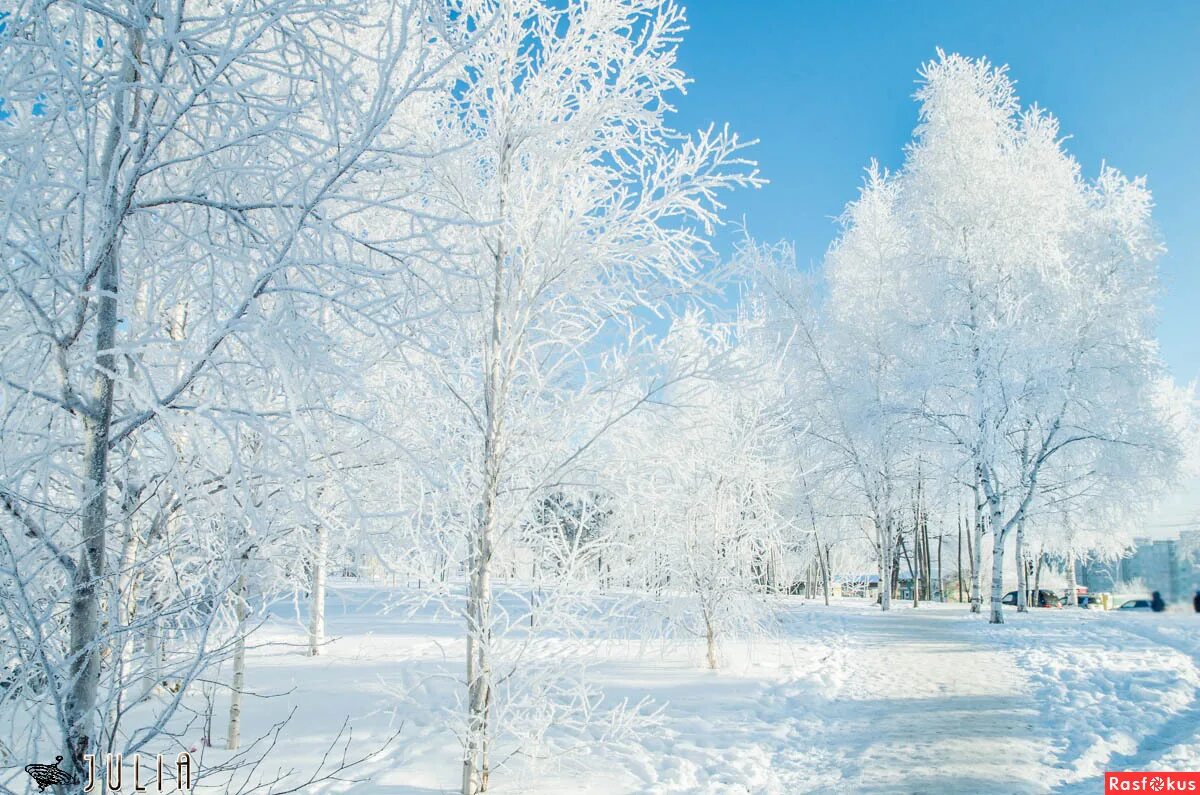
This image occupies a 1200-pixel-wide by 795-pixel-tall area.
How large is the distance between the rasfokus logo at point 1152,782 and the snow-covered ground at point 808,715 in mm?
107

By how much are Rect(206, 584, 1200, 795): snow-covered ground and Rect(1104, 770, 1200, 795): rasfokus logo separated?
0.35 feet

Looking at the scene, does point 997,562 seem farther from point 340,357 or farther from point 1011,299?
point 340,357

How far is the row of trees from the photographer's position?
2227mm

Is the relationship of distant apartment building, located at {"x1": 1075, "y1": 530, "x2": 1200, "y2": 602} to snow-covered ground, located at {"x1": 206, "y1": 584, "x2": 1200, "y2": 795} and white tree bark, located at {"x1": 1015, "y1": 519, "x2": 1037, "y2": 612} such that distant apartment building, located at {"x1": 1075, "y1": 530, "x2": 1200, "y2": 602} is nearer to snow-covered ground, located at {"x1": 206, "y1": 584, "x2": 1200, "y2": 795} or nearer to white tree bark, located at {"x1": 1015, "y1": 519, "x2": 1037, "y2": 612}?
snow-covered ground, located at {"x1": 206, "y1": 584, "x2": 1200, "y2": 795}

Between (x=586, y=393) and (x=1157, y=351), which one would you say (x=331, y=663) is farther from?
(x=1157, y=351)

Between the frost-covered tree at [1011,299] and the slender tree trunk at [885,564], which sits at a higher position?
the frost-covered tree at [1011,299]

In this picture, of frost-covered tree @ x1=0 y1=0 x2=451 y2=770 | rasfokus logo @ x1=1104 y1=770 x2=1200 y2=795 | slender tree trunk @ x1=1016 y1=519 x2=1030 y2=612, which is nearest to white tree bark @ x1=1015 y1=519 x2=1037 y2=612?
slender tree trunk @ x1=1016 y1=519 x2=1030 y2=612

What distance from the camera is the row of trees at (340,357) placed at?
A: 7.30ft

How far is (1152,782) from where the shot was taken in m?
4.80

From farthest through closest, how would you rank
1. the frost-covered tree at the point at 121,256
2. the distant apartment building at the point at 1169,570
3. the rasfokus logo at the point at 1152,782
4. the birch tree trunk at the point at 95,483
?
the distant apartment building at the point at 1169,570
the rasfokus logo at the point at 1152,782
the birch tree trunk at the point at 95,483
the frost-covered tree at the point at 121,256

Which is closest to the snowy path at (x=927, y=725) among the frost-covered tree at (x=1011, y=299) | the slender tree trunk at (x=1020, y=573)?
the frost-covered tree at (x=1011, y=299)

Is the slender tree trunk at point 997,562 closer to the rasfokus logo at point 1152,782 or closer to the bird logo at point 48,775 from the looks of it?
the rasfokus logo at point 1152,782

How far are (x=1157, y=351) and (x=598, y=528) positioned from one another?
13.9 meters

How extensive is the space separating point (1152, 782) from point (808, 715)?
9.64 feet
